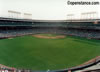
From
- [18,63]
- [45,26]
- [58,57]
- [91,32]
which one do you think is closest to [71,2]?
[58,57]

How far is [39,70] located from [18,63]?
150 cm

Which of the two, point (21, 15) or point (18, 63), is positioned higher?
point (21, 15)

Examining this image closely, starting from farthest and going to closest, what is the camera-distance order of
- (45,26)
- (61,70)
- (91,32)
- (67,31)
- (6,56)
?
(45,26) → (67,31) → (91,32) → (6,56) → (61,70)

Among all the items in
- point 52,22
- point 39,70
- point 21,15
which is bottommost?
point 39,70

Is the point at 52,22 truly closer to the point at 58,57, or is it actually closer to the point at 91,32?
the point at 91,32

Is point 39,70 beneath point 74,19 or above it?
beneath

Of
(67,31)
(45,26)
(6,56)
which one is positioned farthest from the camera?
(45,26)

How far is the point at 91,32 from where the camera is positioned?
16594 mm

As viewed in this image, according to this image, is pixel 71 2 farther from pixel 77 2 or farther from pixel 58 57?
pixel 58 57

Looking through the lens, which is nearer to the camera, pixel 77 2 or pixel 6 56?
pixel 77 2

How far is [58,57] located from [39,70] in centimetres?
225

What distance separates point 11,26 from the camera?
1733 centimetres

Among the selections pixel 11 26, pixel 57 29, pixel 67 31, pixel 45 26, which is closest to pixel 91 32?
pixel 67 31

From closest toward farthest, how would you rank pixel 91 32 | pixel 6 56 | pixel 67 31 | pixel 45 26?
pixel 6 56
pixel 91 32
pixel 67 31
pixel 45 26
